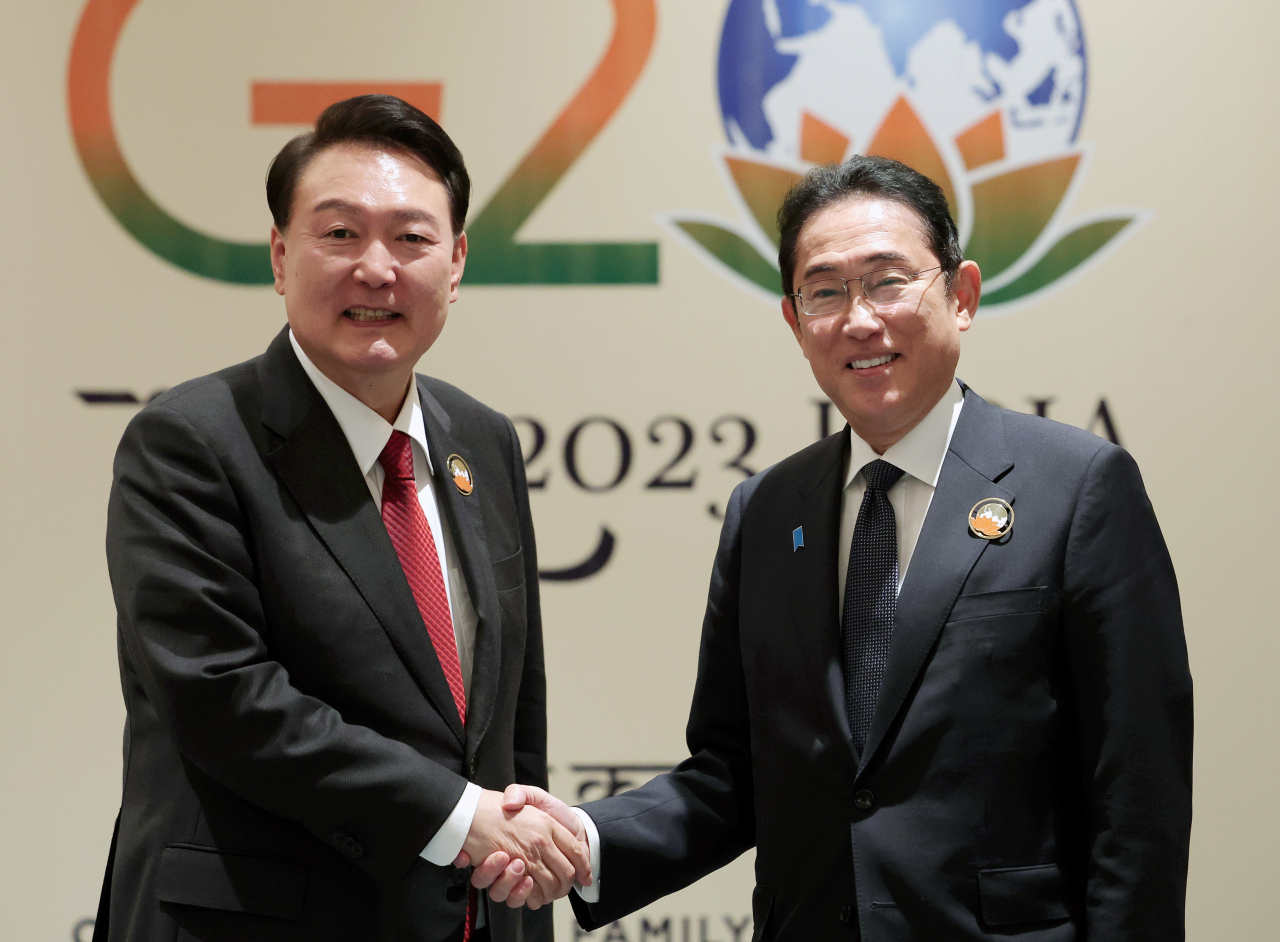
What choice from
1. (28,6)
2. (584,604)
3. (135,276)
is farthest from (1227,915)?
(28,6)

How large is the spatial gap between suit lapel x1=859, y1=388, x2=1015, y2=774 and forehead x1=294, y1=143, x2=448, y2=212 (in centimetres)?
99

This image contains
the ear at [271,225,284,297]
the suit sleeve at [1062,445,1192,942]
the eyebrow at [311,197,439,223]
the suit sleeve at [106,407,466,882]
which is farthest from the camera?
the ear at [271,225,284,297]

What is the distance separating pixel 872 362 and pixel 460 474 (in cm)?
75

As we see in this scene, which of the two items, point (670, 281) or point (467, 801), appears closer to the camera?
point (467, 801)

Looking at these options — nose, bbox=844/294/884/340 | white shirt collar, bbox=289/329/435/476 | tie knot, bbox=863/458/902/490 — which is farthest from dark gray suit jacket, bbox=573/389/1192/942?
white shirt collar, bbox=289/329/435/476

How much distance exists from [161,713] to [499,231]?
1.87 metres

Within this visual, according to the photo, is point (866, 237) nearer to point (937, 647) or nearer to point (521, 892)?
point (937, 647)

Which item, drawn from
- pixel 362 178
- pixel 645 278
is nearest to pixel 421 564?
pixel 362 178

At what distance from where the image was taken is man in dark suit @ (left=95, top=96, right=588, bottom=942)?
1.75 m

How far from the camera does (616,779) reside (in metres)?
3.31

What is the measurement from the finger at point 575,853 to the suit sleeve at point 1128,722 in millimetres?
845

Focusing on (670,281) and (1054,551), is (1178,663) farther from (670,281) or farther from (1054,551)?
(670,281)

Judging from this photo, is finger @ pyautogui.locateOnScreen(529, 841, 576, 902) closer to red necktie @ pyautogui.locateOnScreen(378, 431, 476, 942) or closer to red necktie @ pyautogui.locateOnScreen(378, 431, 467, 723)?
red necktie @ pyautogui.locateOnScreen(378, 431, 476, 942)

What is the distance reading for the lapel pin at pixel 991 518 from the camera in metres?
1.75
